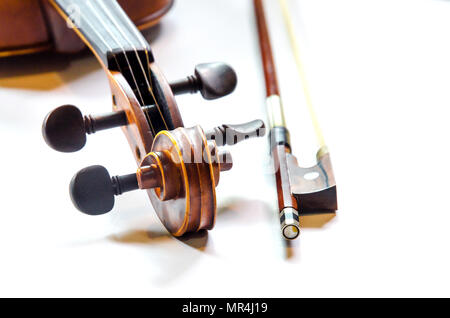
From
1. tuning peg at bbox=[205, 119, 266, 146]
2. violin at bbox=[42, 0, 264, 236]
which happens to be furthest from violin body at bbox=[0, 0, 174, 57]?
tuning peg at bbox=[205, 119, 266, 146]

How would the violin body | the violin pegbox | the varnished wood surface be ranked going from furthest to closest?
the violin body → the varnished wood surface → the violin pegbox

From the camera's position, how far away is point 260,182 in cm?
121

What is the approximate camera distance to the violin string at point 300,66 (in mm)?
1285

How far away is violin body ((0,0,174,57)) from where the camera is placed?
5.13 feet

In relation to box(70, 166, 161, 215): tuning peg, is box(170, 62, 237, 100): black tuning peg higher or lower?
higher

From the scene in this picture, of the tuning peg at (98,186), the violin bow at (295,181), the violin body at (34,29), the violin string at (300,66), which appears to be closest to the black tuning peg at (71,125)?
the tuning peg at (98,186)

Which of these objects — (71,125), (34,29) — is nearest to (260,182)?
(71,125)

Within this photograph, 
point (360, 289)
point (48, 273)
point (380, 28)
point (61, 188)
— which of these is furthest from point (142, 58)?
point (380, 28)

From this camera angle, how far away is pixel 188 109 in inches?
58.2

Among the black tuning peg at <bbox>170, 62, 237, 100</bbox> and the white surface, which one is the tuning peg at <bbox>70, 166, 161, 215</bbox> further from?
the black tuning peg at <bbox>170, 62, 237, 100</bbox>

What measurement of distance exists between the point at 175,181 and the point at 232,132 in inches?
8.1

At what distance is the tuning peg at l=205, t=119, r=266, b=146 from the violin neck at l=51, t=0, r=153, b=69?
20 cm
